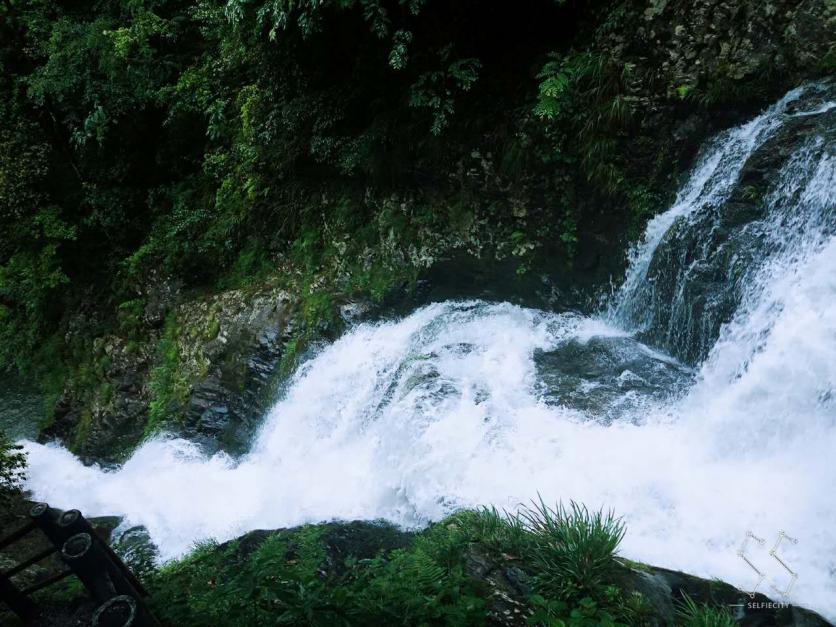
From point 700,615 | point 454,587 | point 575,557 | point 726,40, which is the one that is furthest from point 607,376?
point 726,40

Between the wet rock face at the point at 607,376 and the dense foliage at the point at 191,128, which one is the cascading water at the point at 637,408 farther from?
the dense foliage at the point at 191,128

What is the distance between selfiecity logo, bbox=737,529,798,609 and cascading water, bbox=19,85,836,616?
0.21 ft

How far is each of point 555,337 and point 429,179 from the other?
3170mm

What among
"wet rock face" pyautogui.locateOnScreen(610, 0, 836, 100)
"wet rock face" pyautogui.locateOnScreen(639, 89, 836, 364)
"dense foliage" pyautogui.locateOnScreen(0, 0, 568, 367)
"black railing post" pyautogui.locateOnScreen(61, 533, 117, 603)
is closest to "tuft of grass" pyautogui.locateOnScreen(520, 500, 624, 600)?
"black railing post" pyautogui.locateOnScreen(61, 533, 117, 603)

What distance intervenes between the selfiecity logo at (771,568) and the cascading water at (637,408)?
0.06m

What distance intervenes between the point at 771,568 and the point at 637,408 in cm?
186

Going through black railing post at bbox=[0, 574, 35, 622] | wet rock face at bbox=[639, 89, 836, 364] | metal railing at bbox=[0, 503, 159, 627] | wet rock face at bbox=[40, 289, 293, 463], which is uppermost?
wet rock face at bbox=[639, 89, 836, 364]

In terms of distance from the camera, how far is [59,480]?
31.2 ft

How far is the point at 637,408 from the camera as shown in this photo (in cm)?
553

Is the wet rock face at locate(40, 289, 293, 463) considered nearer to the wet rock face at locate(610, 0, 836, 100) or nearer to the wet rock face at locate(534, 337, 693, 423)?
the wet rock face at locate(534, 337, 693, 423)

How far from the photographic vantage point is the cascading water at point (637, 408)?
443 centimetres

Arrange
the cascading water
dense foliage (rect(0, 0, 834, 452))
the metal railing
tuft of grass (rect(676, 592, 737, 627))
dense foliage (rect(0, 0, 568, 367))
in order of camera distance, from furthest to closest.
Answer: dense foliage (rect(0, 0, 568, 367)) < dense foliage (rect(0, 0, 834, 452)) < the cascading water < tuft of grass (rect(676, 592, 737, 627)) < the metal railing

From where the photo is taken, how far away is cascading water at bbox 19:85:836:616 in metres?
4.43

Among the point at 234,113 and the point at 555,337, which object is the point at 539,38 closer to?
the point at 555,337
